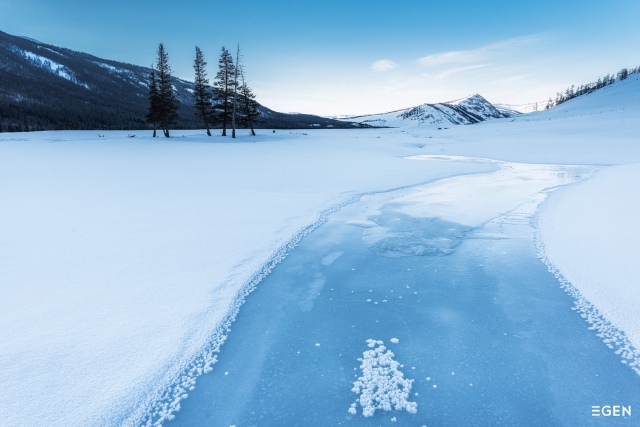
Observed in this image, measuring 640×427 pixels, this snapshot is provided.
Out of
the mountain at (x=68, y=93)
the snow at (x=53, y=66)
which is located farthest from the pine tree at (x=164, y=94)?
the snow at (x=53, y=66)

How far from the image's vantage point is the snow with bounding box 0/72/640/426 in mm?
3613

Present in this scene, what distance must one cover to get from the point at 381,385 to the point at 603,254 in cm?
569

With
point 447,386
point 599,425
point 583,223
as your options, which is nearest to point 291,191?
point 583,223

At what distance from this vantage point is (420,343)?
14.4 feet

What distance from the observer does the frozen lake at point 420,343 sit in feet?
11.2

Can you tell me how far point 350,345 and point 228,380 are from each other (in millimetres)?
1530

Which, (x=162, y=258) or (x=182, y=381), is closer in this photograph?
(x=182, y=381)

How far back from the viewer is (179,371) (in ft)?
12.5

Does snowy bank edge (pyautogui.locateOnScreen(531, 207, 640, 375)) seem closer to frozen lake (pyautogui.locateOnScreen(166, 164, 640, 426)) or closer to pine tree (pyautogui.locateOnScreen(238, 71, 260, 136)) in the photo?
frozen lake (pyautogui.locateOnScreen(166, 164, 640, 426))

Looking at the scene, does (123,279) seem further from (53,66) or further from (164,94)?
(53,66)

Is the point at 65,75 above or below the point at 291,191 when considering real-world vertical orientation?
above

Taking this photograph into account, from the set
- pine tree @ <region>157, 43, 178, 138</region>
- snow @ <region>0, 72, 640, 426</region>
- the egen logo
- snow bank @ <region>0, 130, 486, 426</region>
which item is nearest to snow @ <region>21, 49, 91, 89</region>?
pine tree @ <region>157, 43, 178, 138</region>

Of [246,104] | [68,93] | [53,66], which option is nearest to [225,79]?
[246,104]

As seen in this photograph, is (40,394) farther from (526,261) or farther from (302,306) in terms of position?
(526,261)
